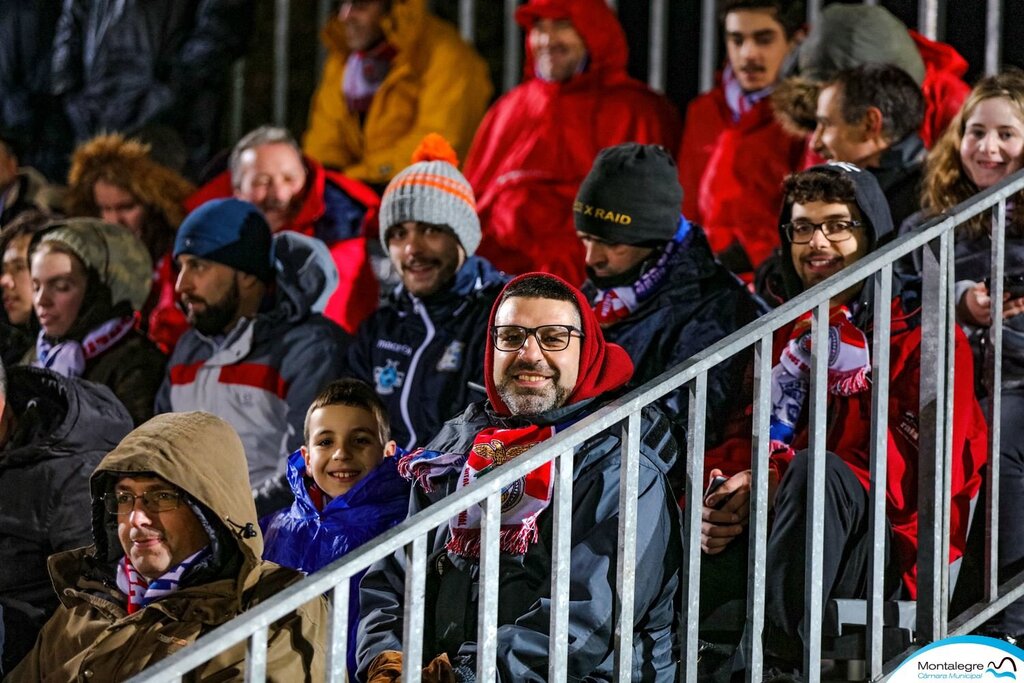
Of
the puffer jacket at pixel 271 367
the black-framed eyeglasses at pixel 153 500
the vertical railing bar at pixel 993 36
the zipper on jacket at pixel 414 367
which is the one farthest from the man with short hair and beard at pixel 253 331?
the vertical railing bar at pixel 993 36

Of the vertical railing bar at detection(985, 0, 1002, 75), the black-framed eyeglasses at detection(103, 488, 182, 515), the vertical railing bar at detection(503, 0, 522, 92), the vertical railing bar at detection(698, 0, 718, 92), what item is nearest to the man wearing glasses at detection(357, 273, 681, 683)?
the black-framed eyeglasses at detection(103, 488, 182, 515)

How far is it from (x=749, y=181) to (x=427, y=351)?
161 centimetres

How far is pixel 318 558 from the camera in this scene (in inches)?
201

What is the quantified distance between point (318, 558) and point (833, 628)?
151 centimetres

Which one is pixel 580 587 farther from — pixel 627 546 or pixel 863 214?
pixel 863 214

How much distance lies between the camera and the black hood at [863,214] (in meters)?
5.11

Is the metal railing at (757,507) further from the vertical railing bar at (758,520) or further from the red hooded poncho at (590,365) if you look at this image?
the red hooded poncho at (590,365)

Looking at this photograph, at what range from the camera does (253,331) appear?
6348 millimetres

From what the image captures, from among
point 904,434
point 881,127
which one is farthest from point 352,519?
point 881,127

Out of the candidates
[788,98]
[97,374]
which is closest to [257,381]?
[97,374]

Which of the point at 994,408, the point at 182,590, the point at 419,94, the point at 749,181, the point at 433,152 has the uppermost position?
the point at 419,94

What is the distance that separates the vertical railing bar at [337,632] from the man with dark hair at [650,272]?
1942 mm

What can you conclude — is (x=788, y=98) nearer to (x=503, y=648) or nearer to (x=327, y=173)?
(x=327, y=173)

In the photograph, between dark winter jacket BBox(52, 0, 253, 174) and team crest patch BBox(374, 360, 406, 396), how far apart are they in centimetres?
330
